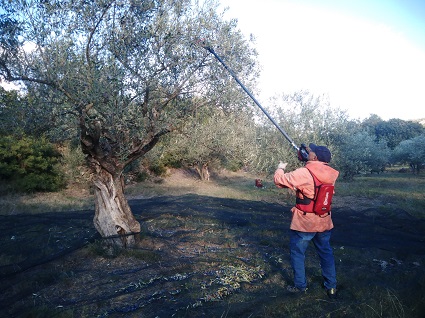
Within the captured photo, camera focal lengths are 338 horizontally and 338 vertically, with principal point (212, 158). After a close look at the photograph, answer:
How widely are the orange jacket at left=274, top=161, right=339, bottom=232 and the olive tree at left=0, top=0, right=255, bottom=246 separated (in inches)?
103

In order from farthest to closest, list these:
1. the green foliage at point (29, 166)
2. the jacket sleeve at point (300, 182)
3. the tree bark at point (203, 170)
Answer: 1. the tree bark at point (203, 170)
2. the green foliage at point (29, 166)
3. the jacket sleeve at point (300, 182)

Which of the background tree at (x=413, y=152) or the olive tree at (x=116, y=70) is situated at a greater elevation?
the olive tree at (x=116, y=70)

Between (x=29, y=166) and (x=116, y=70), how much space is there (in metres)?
13.8

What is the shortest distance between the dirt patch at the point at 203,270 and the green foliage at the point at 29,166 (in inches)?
326

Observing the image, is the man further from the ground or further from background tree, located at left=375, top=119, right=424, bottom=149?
background tree, located at left=375, top=119, right=424, bottom=149

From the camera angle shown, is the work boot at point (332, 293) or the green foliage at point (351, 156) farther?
the green foliage at point (351, 156)

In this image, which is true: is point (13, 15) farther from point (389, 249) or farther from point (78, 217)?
point (389, 249)

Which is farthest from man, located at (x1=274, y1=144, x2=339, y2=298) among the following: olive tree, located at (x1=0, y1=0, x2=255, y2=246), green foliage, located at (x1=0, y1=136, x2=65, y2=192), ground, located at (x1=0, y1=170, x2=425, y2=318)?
green foliage, located at (x1=0, y1=136, x2=65, y2=192)

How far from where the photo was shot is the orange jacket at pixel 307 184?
4.23m

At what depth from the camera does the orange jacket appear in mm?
4234

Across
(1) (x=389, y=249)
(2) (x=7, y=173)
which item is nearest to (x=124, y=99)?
(1) (x=389, y=249)

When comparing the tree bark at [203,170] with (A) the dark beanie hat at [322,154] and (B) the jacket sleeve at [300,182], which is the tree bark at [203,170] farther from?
(B) the jacket sleeve at [300,182]

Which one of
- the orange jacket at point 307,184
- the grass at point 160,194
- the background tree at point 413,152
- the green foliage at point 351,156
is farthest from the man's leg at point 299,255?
the background tree at point 413,152

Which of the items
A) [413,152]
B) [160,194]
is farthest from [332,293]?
[413,152]
